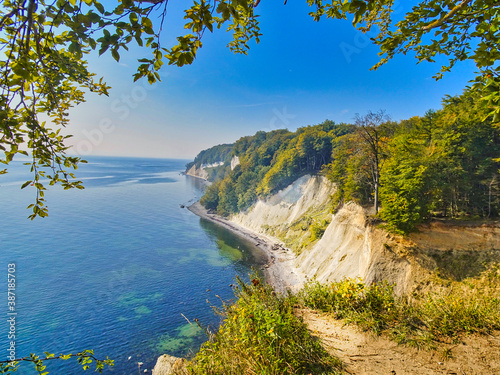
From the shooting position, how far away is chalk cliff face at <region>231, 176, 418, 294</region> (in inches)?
766

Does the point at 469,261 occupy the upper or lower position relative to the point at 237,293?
lower

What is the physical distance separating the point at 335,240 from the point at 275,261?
563 inches

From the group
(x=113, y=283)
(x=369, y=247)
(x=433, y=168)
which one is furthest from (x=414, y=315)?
(x=113, y=283)

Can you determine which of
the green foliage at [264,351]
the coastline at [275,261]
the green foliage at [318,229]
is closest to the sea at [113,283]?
the coastline at [275,261]

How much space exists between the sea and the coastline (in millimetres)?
2448

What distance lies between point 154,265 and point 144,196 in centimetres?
6310

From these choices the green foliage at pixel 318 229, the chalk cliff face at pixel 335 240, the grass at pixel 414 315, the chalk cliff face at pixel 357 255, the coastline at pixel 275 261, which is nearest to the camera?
the grass at pixel 414 315

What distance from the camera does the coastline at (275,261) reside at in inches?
1306

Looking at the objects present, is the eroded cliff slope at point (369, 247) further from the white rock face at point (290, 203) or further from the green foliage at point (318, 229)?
the white rock face at point (290, 203)

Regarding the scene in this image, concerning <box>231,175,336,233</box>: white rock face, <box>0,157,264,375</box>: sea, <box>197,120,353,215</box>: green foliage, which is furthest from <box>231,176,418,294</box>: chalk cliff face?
<box>0,157,264,375</box>: sea

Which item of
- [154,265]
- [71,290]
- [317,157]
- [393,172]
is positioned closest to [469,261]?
[393,172]

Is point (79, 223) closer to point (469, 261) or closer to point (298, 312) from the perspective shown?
point (298, 312)

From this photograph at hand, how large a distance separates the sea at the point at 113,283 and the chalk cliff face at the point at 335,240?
9346 mm

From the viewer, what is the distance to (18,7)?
216 centimetres
